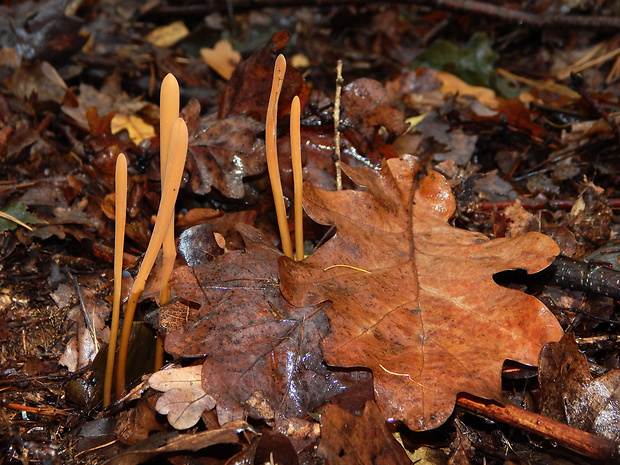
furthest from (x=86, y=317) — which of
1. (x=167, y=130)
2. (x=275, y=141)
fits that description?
(x=275, y=141)

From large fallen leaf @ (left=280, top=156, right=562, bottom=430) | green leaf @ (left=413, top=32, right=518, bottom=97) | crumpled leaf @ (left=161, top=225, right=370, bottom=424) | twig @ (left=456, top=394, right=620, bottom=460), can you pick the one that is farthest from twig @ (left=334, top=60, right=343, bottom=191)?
green leaf @ (left=413, top=32, right=518, bottom=97)

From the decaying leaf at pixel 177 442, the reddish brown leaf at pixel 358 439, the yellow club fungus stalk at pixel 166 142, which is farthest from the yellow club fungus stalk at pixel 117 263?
the reddish brown leaf at pixel 358 439

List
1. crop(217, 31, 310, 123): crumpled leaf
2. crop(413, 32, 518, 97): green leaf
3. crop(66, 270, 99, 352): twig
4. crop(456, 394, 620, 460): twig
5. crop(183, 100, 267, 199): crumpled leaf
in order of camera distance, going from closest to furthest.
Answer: crop(456, 394, 620, 460): twig < crop(66, 270, 99, 352): twig < crop(183, 100, 267, 199): crumpled leaf < crop(217, 31, 310, 123): crumpled leaf < crop(413, 32, 518, 97): green leaf

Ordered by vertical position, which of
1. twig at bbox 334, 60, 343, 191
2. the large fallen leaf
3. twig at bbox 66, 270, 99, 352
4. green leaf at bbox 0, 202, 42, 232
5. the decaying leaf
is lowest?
twig at bbox 66, 270, 99, 352

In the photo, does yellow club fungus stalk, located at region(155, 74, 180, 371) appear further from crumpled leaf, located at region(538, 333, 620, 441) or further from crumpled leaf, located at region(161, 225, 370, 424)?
crumpled leaf, located at region(538, 333, 620, 441)

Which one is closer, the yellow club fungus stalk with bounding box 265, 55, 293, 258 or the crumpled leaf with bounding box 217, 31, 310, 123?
the yellow club fungus stalk with bounding box 265, 55, 293, 258

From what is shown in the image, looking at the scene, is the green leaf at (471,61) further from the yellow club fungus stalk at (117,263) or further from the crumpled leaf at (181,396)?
the crumpled leaf at (181,396)
